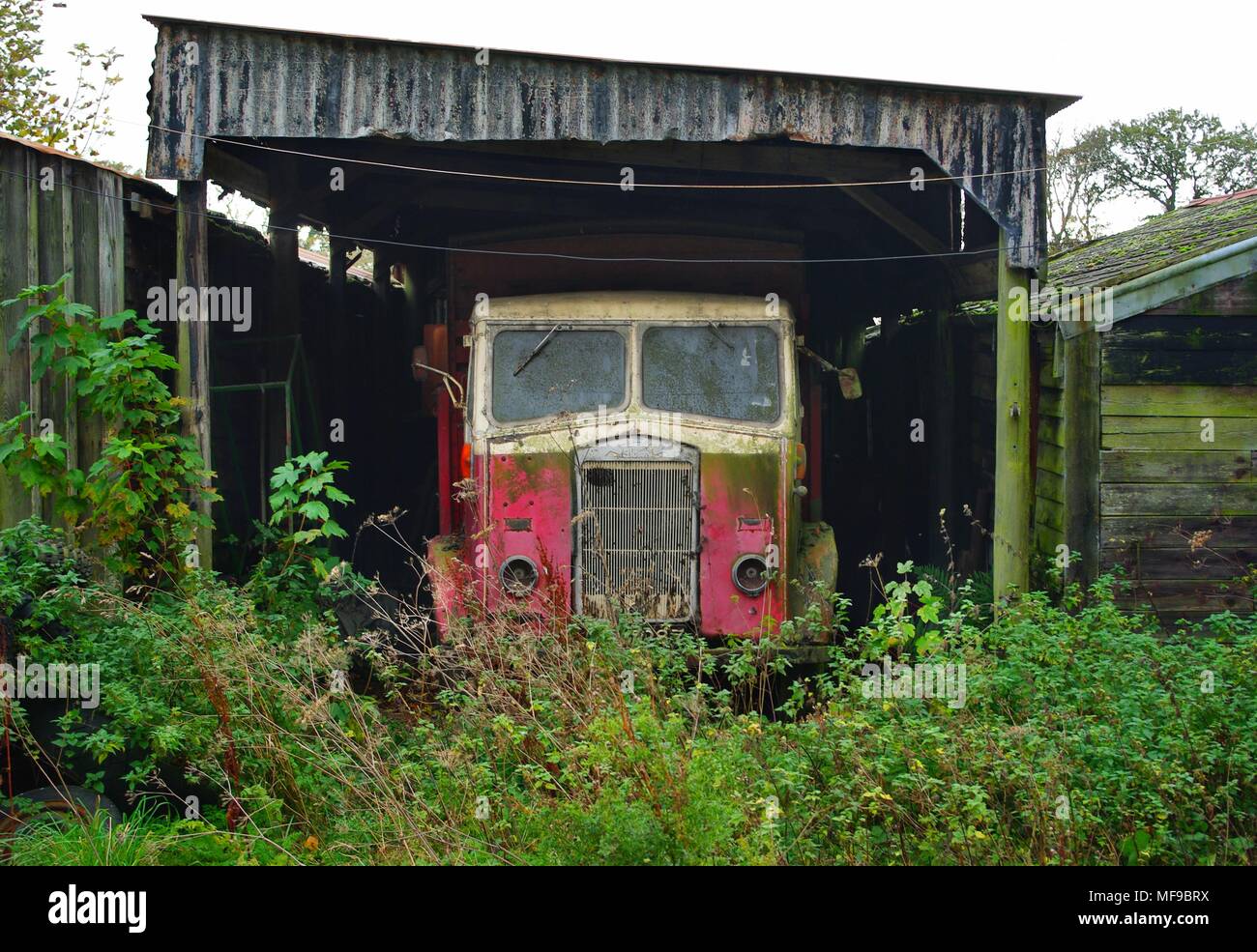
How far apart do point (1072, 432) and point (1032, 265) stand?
3.57 ft

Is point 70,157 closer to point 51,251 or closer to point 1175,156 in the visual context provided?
point 51,251

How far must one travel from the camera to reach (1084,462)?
8156mm

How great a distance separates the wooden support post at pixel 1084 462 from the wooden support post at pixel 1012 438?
0.27 metres

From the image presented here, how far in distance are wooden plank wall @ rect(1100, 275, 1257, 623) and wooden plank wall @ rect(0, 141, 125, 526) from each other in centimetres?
607

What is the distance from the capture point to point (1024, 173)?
7996 mm

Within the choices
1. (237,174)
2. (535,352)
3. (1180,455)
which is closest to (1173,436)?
(1180,455)

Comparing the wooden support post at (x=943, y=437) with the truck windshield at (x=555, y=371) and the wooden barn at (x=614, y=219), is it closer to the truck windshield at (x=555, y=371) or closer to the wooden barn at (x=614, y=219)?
the wooden barn at (x=614, y=219)

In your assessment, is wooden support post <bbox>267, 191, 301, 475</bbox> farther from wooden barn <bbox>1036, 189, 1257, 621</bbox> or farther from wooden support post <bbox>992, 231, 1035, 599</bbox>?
wooden barn <bbox>1036, 189, 1257, 621</bbox>

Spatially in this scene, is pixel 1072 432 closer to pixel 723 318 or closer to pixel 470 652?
pixel 723 318

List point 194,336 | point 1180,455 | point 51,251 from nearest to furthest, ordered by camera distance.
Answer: point 51,251, point 194,336, point 1180,455

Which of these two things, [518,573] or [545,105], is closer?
[518,573]

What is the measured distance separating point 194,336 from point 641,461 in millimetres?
2850

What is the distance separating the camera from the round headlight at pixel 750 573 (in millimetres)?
7309

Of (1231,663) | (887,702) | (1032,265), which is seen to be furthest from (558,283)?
(1231,663)
